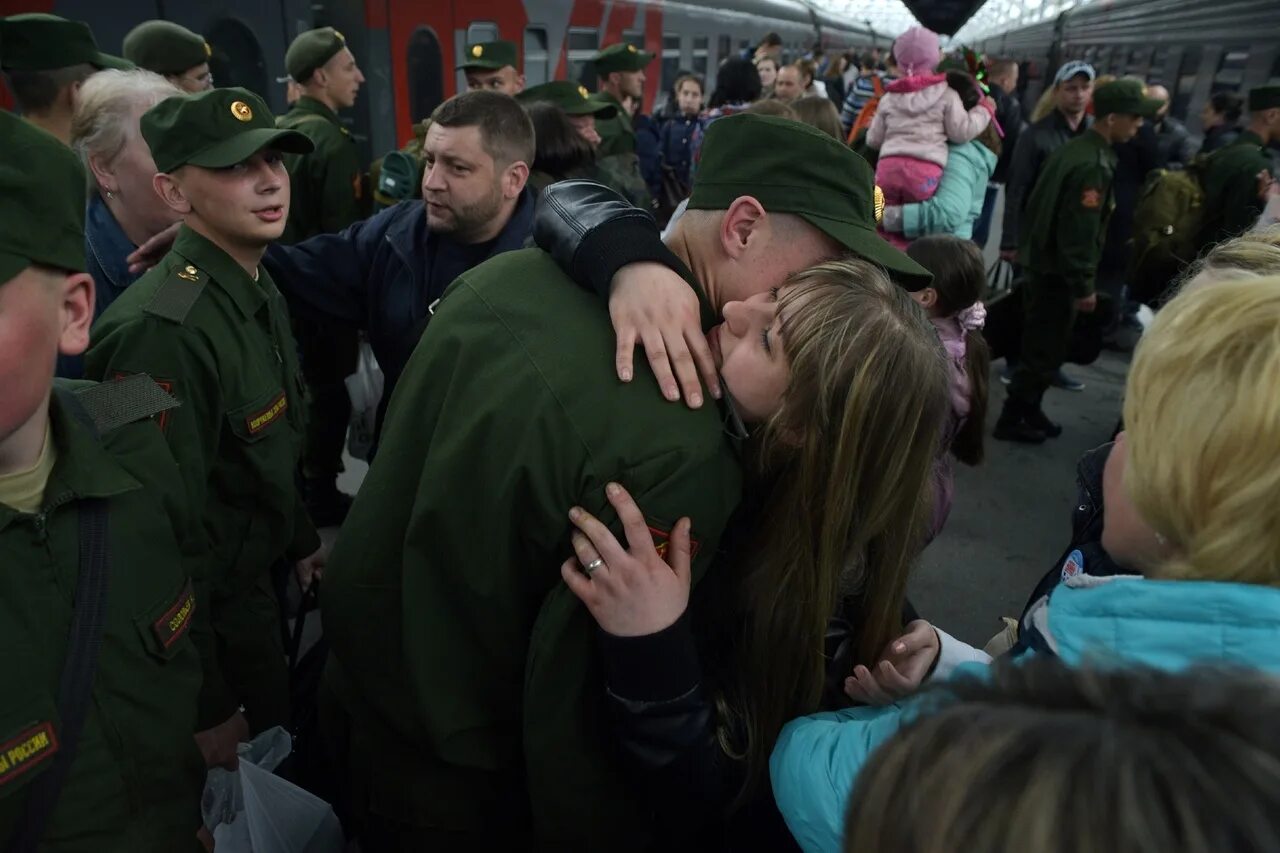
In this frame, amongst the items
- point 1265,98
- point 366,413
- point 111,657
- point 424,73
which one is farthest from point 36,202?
point 1265,98

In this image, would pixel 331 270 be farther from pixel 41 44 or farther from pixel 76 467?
pixel 76 467

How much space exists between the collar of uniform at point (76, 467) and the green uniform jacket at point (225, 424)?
40 centimetres

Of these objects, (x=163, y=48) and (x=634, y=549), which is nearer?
(x=634, y=549)

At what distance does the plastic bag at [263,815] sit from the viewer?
1343 mm

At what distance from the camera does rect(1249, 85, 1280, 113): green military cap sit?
187 inches

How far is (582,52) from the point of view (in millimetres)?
8281

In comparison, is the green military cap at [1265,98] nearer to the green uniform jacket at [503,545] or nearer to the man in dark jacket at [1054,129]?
the man in dark jacket at [1054,129]

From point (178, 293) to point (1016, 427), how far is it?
178 inches

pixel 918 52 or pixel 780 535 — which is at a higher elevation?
pixel 918 52

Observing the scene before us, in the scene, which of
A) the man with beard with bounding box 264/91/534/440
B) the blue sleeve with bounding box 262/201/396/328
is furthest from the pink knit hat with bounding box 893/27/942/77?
the blue sleeve with bounding box 262/201/396/328

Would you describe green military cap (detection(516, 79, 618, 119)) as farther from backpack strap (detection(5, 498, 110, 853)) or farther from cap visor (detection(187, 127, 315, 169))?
backpack strap (detection(5, 498, 110, 853))

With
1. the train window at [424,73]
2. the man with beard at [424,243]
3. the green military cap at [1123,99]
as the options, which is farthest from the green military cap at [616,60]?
the man with beard at [424,243]

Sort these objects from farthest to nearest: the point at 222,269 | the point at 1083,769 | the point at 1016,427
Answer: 1. the point at 1016,427
2. the point at 222,269
3. the point at 1083,769

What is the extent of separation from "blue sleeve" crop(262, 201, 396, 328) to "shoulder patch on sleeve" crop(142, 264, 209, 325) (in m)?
0.67
